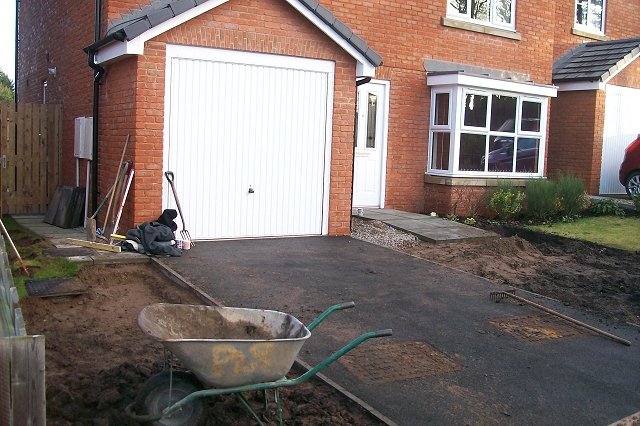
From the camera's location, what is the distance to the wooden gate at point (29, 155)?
13.7 m

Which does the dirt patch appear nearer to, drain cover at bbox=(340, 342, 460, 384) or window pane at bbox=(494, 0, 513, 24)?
drain cover at bbox=(340, 342, 460, 384)

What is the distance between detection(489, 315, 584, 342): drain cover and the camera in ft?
23.1

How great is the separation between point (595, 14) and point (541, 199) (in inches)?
335

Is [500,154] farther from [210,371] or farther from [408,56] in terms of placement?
[210,371]

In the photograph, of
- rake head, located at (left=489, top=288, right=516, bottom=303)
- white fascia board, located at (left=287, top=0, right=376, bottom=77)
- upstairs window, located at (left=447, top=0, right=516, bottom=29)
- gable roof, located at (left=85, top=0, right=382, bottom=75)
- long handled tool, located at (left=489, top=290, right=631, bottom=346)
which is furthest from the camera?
upstairs window, located at (left=447, top=0, right=516, bottom=29)

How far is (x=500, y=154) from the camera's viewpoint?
51.8 ft

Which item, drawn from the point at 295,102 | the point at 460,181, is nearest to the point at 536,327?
the point at 295,102

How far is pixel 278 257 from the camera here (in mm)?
9992

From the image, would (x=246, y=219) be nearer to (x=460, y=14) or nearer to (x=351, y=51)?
(x=351, y=51)

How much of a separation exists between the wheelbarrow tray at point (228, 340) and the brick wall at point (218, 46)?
556 centimetres

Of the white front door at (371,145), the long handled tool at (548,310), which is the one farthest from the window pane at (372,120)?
the long handled tool at (548,310)

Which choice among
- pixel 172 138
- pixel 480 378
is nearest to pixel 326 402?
pixel 480 378

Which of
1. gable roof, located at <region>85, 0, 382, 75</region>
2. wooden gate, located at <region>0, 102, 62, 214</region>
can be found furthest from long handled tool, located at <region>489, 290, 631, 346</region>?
wooden gate, located at <region>0, 102, 62, 214</region>

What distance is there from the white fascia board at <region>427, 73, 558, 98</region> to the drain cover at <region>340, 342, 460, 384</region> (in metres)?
9.16
